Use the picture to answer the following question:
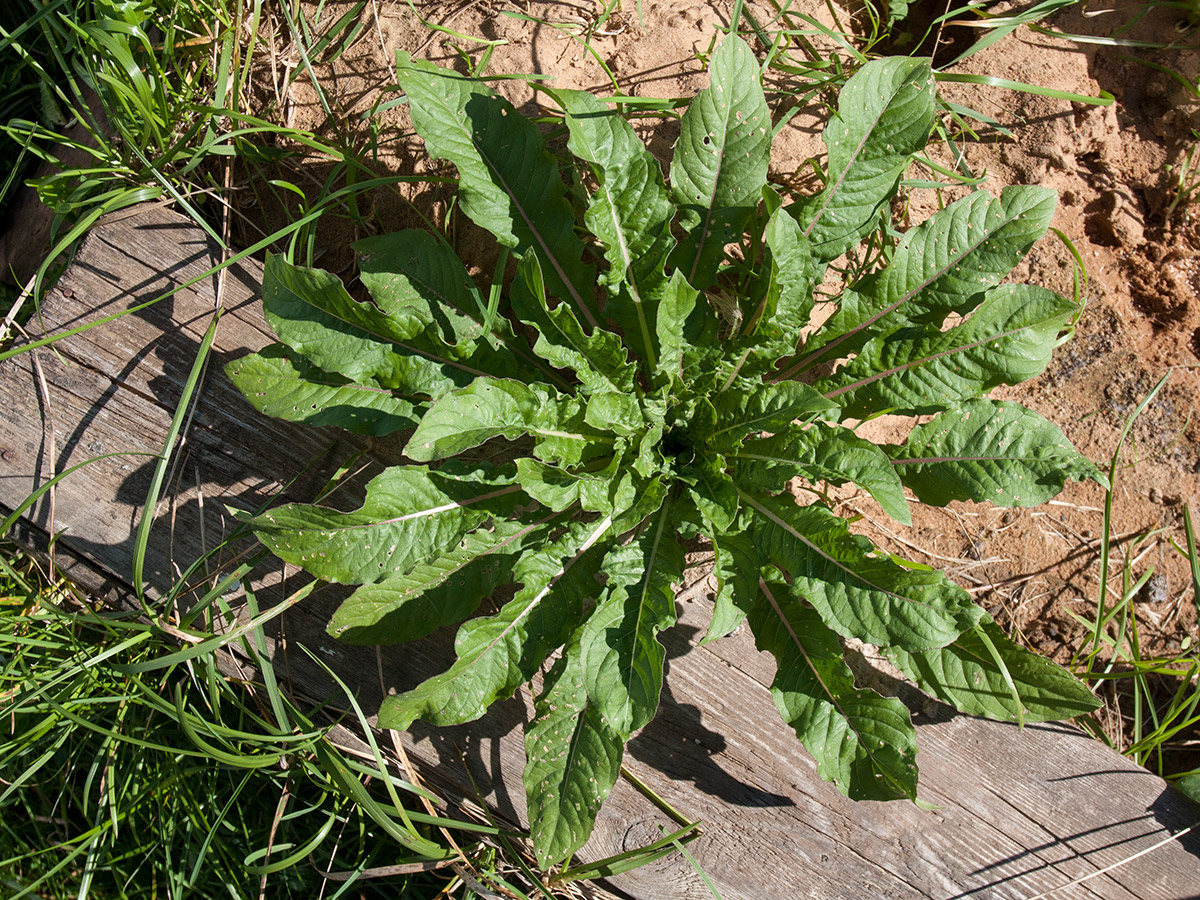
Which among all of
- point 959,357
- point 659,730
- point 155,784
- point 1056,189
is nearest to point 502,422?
point 659,730

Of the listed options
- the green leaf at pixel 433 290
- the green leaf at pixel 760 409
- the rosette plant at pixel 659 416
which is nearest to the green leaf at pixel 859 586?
the rosette plant at pixel 659 416

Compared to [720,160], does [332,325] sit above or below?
below

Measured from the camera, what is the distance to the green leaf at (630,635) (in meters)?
1.95

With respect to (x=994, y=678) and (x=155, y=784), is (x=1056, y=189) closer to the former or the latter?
(x=994, y=678)

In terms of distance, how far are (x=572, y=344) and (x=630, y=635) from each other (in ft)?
2.59

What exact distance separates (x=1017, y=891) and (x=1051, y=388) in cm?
155

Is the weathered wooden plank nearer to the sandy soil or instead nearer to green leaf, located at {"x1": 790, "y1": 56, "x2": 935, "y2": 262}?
the sandy soil

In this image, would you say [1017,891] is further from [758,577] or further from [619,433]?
[619,433]

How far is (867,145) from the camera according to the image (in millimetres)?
2193

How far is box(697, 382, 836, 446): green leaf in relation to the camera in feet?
6.40

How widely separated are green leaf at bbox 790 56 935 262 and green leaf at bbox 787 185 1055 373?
0.15 m

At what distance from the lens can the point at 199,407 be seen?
8.18 feet

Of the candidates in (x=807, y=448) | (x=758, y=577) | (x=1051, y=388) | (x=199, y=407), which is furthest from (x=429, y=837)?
(x=1051, y=388)

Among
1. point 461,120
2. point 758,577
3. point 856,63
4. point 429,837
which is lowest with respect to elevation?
point 429,837
